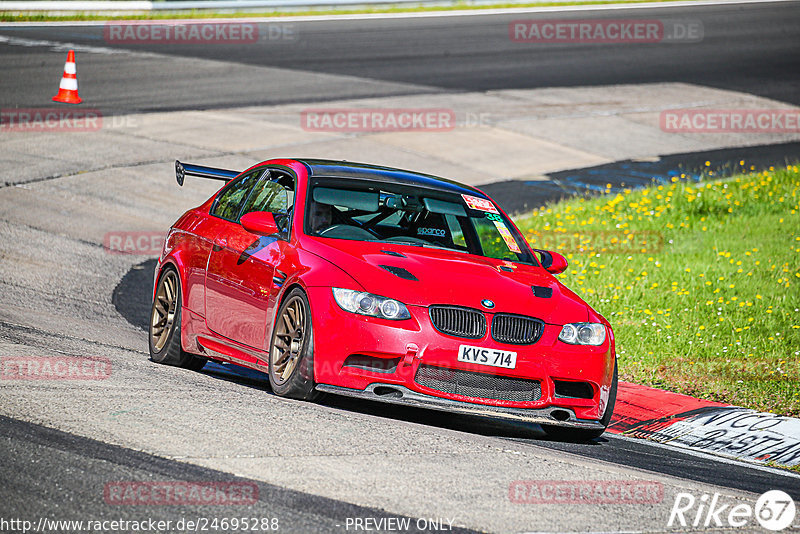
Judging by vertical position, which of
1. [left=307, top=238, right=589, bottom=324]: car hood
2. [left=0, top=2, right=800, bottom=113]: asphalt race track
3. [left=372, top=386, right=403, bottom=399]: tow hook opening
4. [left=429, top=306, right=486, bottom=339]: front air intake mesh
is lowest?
[left=372, top=386, right=403, bottom=399]: tow hook opening

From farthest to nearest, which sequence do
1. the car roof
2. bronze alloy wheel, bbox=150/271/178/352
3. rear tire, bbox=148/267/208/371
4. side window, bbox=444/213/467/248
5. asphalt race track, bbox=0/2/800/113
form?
asphalt race track, bbox=0/2/800/113 → bronze alloy wheel, bbox=150/271/178/352 → rear tire, bbox=148/267/208/371 → the car roof → side window, bbox=444/213/467/248

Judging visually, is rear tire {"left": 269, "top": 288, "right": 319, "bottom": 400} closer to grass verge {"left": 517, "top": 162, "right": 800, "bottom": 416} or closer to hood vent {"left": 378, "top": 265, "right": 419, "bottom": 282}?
hood vent {"left": 378, "top": 265, "right": 419, "bottom": 282}

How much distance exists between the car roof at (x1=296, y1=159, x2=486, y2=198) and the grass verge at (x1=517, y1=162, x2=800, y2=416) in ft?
8.09

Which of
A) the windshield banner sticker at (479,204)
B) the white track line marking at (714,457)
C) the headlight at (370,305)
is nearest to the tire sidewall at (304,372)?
the headlight at (370,305)

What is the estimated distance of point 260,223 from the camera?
7719 mm

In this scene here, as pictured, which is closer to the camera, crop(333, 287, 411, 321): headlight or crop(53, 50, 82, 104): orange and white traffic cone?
crop(333, 287, 411, 321): headlight

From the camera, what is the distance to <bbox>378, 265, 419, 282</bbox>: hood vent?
7207 mm

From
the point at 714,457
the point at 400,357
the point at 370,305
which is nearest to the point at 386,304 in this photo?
the point at 370,305

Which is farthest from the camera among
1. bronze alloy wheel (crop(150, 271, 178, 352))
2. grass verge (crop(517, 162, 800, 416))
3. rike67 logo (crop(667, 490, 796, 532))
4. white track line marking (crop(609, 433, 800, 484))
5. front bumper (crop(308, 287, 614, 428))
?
grass verge (crop(517, 162, 800, 416))

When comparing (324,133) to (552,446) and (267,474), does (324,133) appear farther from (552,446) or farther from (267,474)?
(267,474)

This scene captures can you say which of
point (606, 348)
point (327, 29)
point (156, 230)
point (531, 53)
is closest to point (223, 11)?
point (327, 29)

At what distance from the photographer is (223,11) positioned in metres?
34.8

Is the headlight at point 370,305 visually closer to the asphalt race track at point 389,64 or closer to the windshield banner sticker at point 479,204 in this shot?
the windshield banner sticker at point 479,204

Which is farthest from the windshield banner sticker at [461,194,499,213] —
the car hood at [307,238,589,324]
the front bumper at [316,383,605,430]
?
the front bumper at [316,383,605,430]
